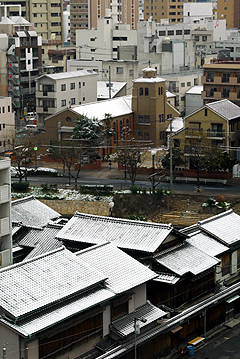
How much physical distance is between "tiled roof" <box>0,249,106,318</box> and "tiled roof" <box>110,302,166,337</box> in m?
2.20

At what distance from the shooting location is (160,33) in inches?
4454

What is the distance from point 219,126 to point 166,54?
36.5m

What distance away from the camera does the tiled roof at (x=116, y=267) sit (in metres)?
27.8

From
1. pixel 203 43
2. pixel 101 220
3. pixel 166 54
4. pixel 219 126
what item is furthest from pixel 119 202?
pixel 203 43

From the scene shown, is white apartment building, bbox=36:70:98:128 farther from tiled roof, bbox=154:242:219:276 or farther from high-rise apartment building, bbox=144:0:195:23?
high-rise apartment building, bbox=144:0:195:23

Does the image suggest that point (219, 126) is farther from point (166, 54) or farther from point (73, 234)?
point (166, 54)

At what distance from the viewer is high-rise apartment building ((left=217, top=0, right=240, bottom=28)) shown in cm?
12825

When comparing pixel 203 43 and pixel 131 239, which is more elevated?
pixel 203 43

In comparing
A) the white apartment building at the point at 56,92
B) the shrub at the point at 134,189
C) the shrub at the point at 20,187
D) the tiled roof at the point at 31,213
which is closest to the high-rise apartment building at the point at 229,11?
the white apartment building at the point at 56,92

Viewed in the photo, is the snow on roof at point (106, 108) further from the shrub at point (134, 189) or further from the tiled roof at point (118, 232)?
the tiled roof at point (118, 232)

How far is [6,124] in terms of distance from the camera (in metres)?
66.2

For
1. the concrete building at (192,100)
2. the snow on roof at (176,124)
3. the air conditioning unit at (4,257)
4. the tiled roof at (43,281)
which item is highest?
the concrete building at (192,100)

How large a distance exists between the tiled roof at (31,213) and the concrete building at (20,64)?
1431 inches

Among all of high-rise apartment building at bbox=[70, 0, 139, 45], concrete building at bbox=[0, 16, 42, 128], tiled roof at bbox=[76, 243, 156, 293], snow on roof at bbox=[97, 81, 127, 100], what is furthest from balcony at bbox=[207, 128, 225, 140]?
high-rise apartment building at bbox=[70, 0, 139, 45]
